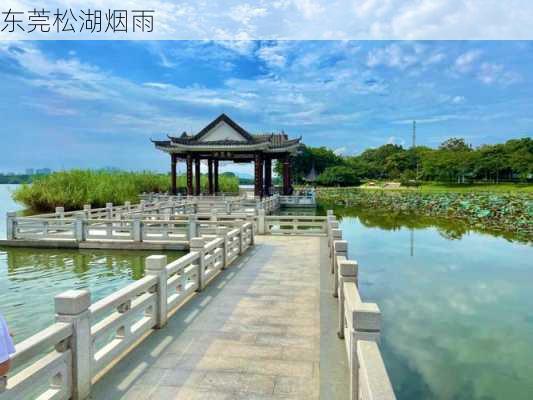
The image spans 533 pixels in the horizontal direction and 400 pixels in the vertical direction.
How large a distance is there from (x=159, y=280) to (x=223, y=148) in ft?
68.7

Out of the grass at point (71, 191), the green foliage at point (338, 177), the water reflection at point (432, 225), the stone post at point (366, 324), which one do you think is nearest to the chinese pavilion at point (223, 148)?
the grass at point (71, 191)

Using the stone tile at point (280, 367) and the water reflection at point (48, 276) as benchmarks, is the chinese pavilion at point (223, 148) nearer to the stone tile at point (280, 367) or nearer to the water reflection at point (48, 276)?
the water reflection at point (48, 276)

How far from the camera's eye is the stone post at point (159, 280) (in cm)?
486

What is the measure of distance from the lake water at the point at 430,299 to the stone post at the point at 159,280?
2.35 m

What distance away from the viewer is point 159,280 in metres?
4.92

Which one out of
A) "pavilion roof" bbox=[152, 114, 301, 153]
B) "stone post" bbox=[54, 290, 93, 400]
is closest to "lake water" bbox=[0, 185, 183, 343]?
"stone post" bbox=[54, 290, 93, 400]

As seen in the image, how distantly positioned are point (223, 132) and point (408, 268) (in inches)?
742

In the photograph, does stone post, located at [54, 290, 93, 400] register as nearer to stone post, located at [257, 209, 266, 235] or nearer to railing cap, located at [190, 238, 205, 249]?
railing cap, located at [190, 238, 205, 249]

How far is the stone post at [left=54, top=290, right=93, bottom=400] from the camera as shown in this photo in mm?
3182

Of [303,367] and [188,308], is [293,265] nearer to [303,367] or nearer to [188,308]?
[188,308]

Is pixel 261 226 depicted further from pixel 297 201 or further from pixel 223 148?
pixel 297 201

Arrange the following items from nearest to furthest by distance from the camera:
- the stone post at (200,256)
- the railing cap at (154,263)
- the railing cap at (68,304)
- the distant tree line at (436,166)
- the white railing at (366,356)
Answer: the white railing at (366,356), the railing cap at (68,304), the railing cap at (154,263), the stone post at (200,256), the distant tree line at (436,166)

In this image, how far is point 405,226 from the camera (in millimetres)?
20484

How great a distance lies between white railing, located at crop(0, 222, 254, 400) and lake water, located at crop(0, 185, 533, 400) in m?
2.39
